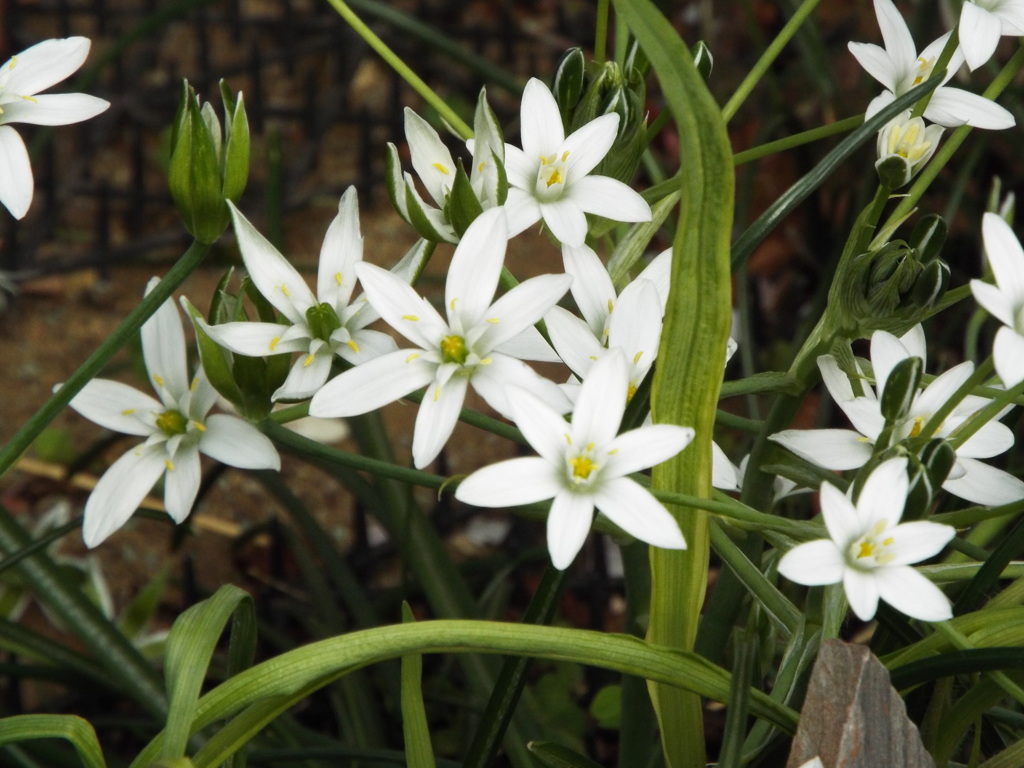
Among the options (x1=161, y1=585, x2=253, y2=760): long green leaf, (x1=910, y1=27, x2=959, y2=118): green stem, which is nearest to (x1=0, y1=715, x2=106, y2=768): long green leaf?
(x1=161, y1=585, x2=253, y2=760): long green leaf

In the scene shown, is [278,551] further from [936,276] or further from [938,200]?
[938,200]

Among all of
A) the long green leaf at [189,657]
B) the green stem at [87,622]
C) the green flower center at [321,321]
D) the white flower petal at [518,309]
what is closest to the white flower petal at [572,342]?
the white flower petal at [518,309]

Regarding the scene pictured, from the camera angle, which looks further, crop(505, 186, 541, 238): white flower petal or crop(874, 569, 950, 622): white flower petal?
crop(505, 186, 541, 238): white flower petal

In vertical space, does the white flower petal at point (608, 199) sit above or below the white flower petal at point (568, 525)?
above

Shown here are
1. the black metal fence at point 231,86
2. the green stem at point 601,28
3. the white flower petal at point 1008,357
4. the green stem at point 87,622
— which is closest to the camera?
the white flower petal at point 1008,357

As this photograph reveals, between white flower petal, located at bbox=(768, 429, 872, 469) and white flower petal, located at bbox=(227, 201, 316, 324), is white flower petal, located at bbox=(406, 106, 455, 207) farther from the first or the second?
white flower petal, located at bbox=(768, 429, 872, 469)

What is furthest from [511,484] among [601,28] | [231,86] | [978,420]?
→ [231,86]

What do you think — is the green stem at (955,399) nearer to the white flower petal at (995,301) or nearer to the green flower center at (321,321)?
the white flower petal at (995,301)
